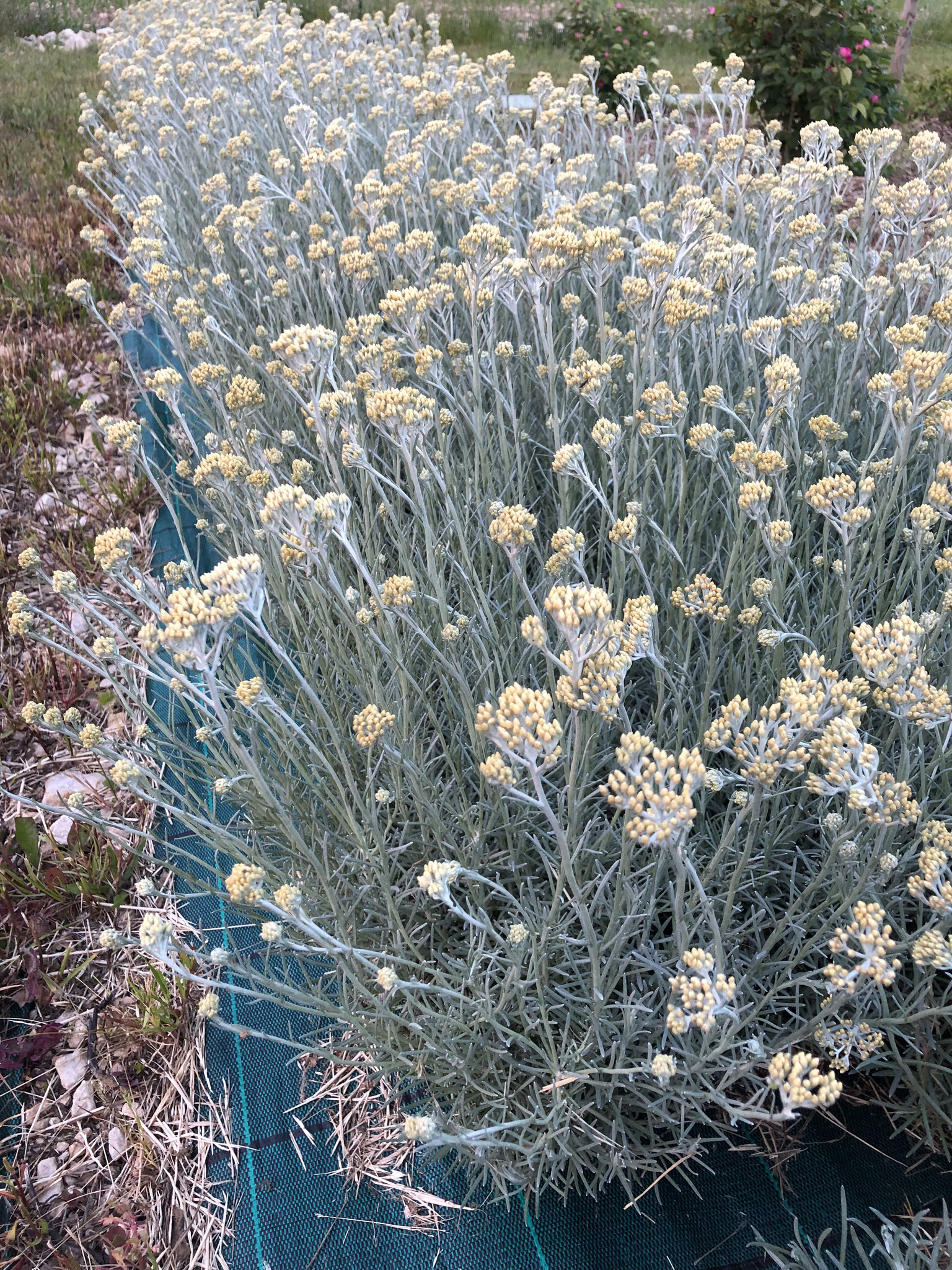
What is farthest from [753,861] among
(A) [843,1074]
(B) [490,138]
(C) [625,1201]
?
(B) [490,138]

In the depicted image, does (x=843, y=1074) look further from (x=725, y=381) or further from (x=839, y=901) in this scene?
(x=725, y=381)

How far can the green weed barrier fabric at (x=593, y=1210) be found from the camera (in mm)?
1725

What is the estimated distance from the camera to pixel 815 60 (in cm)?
609

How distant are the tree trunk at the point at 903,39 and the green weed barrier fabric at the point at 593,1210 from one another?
776cm

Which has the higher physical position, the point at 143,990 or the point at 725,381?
the point at 725,381

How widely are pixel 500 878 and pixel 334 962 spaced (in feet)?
1.50

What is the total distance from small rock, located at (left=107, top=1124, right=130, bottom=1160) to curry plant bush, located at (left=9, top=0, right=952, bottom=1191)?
0.35m

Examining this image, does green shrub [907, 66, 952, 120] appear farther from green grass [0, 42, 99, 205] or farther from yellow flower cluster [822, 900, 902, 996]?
yellow flower cluster [822, 900, 902, 996]

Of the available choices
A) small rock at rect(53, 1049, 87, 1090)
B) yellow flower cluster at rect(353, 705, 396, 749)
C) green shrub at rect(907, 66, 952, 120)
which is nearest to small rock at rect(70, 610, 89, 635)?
small rock at rect(53, 1049, 87, 1090)

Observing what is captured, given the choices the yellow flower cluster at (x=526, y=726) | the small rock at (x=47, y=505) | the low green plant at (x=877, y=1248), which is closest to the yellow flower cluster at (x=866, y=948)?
the low green plant at (x=877, y=1248)

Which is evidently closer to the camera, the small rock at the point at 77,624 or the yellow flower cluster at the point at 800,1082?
the yellow flower cluster at the point at 800,1082

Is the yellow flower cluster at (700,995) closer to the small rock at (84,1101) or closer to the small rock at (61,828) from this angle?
the small rock at (84,1101)

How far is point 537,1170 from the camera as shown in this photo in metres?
1.60

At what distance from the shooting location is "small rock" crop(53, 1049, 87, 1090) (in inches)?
89.0
